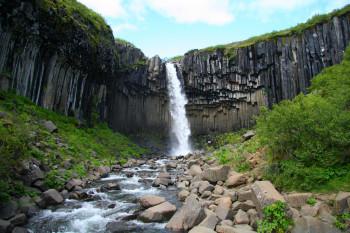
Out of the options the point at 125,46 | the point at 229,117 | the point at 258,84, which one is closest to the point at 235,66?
the point at 258,84

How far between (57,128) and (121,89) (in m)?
16.0

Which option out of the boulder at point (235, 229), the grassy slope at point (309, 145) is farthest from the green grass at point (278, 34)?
the boulder at point (235, 229)

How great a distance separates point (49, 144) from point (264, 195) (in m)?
13.1

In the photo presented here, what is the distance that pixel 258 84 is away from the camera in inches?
1388

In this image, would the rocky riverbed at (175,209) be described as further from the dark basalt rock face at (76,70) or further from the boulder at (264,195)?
the dark basalt rock face at (76,70)

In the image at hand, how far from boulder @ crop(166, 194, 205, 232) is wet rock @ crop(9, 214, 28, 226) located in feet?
15.0

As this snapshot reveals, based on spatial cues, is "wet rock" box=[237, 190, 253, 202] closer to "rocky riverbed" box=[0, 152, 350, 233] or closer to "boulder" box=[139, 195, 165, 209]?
"rocky riverbed" box=[0, 152, 350, 233]

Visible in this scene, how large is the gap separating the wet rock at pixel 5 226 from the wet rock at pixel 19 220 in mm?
380

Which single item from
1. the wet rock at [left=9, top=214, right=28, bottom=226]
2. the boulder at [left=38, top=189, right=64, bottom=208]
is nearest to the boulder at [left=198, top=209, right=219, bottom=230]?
the wet rock at [left=9, top=214, right=28, bottom=226]

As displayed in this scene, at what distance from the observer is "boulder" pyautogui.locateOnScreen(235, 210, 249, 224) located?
8.33 meters

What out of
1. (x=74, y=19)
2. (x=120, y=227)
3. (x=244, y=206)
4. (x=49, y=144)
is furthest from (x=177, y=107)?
(x=120, y=227)

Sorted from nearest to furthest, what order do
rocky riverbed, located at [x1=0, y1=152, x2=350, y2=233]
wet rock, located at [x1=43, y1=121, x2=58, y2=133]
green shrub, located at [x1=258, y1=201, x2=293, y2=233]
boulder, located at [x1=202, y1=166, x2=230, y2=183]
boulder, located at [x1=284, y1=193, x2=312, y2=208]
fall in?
green shrub, located at [x1=258, y1=201, x2=293, y2=233], rocky riverbed, located at [x1=0, y1=152, x2=350, y2=233], boulder, located at [x1=284, y1=193, x2=312, y2=208], boulder, located at [x1=202, y1=166, x2=230, y2=183], wet rock, located at [x1=43, y1=121, x2=58, y2=133]

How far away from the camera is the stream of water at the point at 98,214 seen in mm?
8961

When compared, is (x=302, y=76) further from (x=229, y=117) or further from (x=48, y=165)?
(x=48, y=165)
